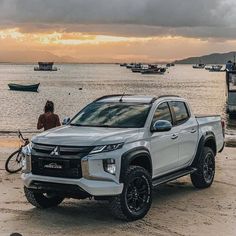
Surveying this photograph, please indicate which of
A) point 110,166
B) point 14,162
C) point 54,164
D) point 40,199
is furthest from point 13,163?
point 110,166

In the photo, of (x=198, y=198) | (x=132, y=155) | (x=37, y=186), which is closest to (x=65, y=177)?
(x=37, y=186)

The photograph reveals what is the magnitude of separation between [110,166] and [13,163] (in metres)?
5.06

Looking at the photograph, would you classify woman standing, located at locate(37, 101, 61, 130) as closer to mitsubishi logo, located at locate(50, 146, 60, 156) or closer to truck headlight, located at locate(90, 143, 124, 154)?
mitsubishi logo, located at locate(50, 146, 60, 156)

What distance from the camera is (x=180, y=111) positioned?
974 centimetres

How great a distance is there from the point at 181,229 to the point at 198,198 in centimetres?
202

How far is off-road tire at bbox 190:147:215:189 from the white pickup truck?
0.55 feet

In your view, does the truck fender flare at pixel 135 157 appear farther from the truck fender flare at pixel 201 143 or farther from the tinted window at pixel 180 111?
the truck fender flare at pixel 201 143

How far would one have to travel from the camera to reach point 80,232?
7.27 meters

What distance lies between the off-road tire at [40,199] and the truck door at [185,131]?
2.26 m

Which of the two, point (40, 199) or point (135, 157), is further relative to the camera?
point (40, 199)

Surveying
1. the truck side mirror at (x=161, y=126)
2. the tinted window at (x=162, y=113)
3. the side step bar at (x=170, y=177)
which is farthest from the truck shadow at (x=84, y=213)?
the tinted window at (x=162, y=113)

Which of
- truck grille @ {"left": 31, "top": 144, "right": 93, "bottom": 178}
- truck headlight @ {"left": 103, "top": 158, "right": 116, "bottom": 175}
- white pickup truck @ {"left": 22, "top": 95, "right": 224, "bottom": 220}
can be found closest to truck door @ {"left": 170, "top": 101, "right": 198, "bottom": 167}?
white pickup truck @ {"left": 22, "top": 95, "right": 224, "bottom": 220}

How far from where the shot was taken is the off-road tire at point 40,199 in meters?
8.38

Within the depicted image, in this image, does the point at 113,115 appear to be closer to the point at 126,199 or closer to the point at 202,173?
the point at 126,199
